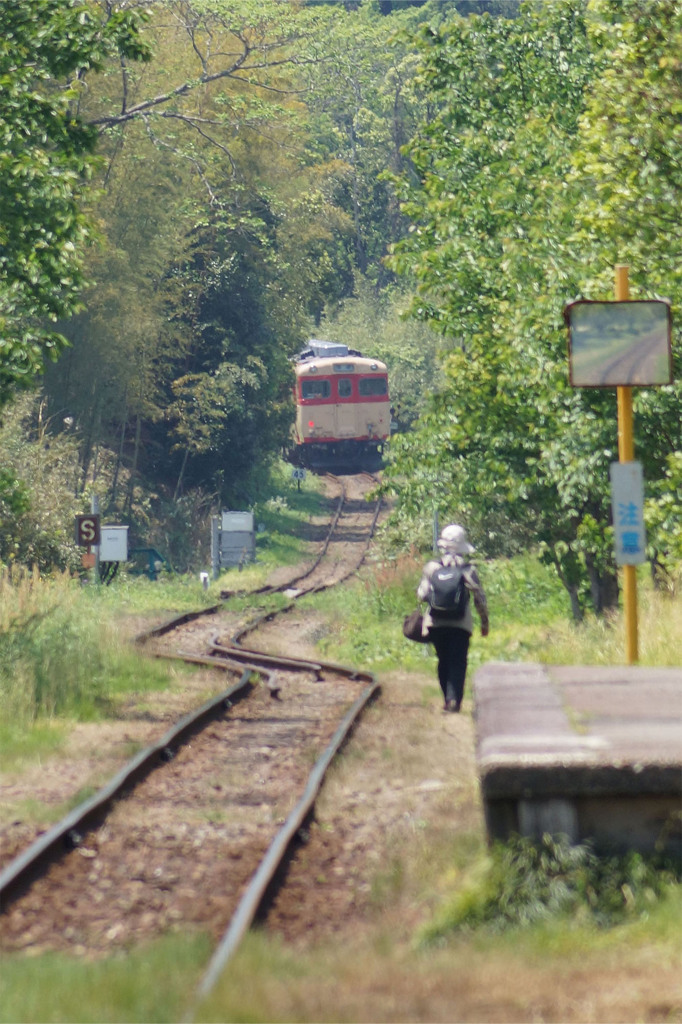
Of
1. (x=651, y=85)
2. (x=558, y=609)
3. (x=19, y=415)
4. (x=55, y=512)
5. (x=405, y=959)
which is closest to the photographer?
(x=405, y=959)

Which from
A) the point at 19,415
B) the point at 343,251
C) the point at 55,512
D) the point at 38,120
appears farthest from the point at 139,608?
the point at 343,251

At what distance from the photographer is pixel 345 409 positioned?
4956 cm

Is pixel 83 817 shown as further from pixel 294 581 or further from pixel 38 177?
pixel 294 581

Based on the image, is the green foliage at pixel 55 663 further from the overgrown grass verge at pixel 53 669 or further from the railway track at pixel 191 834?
the railway track at pixel 191 834

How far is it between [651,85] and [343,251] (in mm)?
64080

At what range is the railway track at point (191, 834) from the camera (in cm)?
593

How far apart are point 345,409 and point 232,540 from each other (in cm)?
1542

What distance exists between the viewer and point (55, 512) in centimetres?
2877

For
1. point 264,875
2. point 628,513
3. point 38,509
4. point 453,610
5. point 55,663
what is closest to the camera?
point 264,875

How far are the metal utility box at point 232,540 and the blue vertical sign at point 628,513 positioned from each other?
78.6ft

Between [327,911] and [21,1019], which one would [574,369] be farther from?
[21,1019]

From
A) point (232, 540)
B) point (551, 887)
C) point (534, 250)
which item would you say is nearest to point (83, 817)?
point (551, 887)

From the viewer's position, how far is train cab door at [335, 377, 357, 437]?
4903 centimetres

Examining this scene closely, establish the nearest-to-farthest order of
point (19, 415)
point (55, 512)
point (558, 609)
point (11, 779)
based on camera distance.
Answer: point (11, 779) < point (558, 609) < point (55, 512) < point (19, 415)
